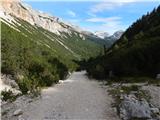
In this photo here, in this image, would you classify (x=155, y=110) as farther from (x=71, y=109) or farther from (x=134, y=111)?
(x=71, y=109)

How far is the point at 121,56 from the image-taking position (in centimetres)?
6456

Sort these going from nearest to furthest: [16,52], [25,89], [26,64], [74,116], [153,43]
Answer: [74,116] < [25,89] < [153,43] < [26,64] < [16,52]

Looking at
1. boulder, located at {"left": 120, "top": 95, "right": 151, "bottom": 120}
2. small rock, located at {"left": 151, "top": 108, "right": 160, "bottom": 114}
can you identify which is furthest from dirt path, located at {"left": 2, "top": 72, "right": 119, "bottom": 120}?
small rock, located at {"left": 151, "top": 108, "right": 160, "bottom": 114}

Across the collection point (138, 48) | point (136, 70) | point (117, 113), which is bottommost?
point (117, 113)

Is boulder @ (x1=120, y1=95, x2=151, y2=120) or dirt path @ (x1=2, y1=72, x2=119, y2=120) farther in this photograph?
dirt path @ (x1=2, y1=72, x2=119, y2=120)

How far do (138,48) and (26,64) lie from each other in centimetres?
2293

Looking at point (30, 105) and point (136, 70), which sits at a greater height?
point (136, 70)

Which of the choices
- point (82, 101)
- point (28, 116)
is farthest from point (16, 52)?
point (28, 116)

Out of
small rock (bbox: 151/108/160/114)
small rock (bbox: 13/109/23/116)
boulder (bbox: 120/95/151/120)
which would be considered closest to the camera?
boulder (bbox: 120/95/151/120)

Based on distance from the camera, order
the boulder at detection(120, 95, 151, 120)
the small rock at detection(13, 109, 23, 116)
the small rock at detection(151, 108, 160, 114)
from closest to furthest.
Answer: the boulder at detection(120, 95, 151, 120), the small rock at detection(151, 108, 160, 114), the small rock at detection(13, 109, 23, 116)

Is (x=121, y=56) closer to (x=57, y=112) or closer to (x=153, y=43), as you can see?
(x=153, y=43)

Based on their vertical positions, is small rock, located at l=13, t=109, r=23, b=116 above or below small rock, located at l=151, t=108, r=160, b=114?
above

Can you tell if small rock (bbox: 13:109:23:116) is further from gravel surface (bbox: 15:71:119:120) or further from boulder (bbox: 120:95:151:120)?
boulder (bbox: 120:95:151:120)

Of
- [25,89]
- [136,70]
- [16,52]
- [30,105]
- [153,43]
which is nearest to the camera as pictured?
[30,105]
